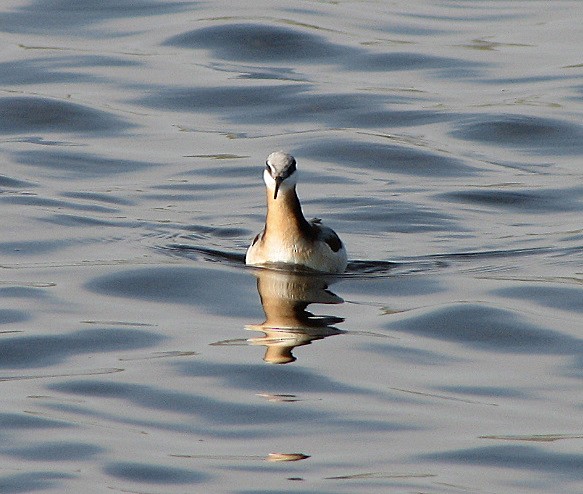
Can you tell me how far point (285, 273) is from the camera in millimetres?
15133

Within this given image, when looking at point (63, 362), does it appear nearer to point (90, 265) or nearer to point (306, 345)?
point (306, 345)

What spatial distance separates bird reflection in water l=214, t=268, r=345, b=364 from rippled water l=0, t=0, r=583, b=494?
0.12 ft

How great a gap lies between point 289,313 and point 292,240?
1578 millimetres

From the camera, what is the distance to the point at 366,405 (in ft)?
36.3

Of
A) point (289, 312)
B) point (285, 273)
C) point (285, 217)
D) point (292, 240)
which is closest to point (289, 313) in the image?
point (289, 312)

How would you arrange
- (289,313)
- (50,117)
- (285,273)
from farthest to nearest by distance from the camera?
(50,117) < (285,273) < (289,313)

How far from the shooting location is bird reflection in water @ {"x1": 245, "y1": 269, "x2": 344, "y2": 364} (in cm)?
1269

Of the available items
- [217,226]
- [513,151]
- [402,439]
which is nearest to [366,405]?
[402,439]

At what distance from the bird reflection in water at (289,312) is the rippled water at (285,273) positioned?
36 millimetres

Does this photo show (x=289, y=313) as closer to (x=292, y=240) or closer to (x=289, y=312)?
(x=289, y=312)

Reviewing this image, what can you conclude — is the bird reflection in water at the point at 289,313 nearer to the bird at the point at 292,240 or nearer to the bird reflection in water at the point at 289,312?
the bird reflection in water at the point at 289,312

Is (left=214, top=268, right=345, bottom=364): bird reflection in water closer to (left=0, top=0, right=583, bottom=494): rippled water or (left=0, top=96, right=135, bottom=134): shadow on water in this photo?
(left=0, top=0, right=583, bottom=494): rippled water

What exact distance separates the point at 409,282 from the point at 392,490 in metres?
5.61

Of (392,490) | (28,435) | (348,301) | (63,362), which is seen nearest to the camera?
(392,490)
